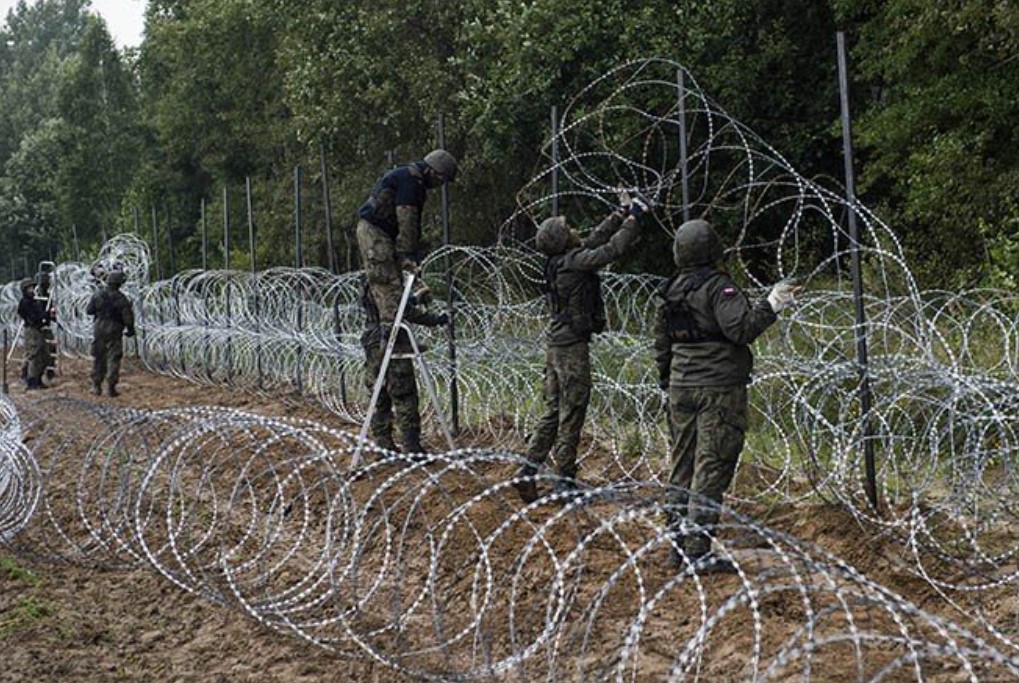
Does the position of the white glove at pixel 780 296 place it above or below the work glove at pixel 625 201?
below

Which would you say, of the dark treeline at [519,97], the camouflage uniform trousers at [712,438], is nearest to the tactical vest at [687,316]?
the camouflage uniform trousers at [712,438]

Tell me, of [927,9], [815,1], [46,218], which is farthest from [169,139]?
[927,9]

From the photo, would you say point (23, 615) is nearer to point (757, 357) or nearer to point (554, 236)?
point (554, 236)

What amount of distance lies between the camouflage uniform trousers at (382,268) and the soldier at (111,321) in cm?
842

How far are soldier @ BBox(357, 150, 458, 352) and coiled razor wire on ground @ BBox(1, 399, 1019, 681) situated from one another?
3.95ft

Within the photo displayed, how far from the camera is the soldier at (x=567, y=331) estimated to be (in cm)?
803

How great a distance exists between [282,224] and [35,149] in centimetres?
3116

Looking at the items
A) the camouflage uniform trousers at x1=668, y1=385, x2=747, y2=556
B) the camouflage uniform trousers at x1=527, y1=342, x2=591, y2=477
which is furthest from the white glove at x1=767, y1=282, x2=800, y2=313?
the camouflage uniform trousers at x1=527, y1=342, x2=591, y2=477

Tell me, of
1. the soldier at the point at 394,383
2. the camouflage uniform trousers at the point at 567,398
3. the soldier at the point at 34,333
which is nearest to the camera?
the camouflage uniform trousers at the point at 567,398

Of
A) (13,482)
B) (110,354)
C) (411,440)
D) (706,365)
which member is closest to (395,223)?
(411,440)

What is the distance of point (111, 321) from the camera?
16.9 meters

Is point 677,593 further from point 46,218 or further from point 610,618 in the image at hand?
point 46,218

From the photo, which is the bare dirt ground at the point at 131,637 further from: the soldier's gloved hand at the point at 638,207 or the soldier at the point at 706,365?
the soldier's gloved hand at the point at 638,207

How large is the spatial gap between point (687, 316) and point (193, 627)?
9.44 ft
